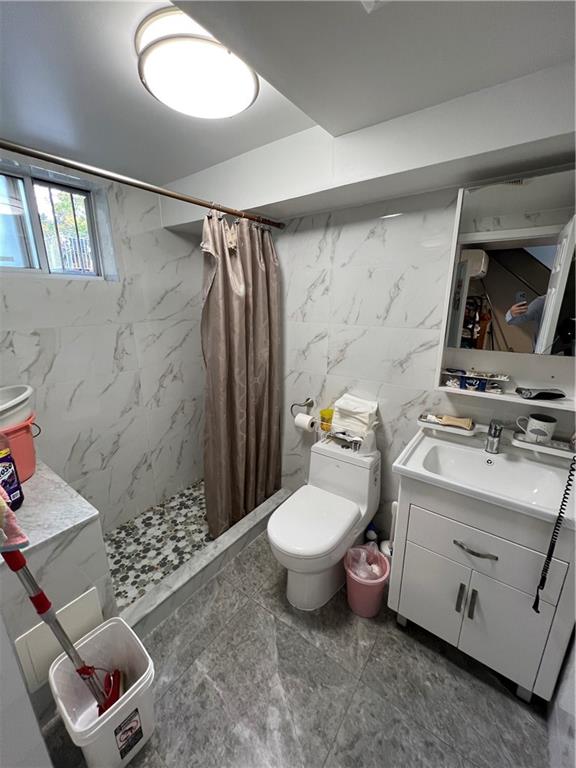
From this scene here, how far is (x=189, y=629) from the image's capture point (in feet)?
4.67

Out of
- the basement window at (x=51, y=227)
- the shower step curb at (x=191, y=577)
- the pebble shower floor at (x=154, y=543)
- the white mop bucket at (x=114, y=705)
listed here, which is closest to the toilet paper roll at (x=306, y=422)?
the shower step curb at (x=191, y=577)

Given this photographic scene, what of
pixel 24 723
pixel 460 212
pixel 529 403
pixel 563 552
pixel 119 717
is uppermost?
pixel 460 212

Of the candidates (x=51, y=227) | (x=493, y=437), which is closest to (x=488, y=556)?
(x=493, y=437)

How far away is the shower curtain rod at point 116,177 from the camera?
926 millimetres

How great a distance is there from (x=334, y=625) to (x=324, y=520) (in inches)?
19.3

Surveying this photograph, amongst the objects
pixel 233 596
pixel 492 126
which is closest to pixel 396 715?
pixel 233 596

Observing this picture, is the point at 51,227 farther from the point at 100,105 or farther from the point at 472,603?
the point at 472,603

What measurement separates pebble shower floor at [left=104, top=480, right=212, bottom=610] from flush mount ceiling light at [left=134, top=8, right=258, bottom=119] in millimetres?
2213

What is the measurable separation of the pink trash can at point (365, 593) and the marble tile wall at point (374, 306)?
469 mm

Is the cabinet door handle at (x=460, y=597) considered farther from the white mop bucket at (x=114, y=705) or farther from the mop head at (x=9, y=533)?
the mop head at (x=9, y=533)

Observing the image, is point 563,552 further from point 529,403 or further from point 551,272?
point 551,272

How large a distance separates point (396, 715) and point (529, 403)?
130 centimetres

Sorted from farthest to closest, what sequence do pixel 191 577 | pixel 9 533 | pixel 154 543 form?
pixel 154 543 < pixel 191 577 < pixel 9 533

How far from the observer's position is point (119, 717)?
927 mm
